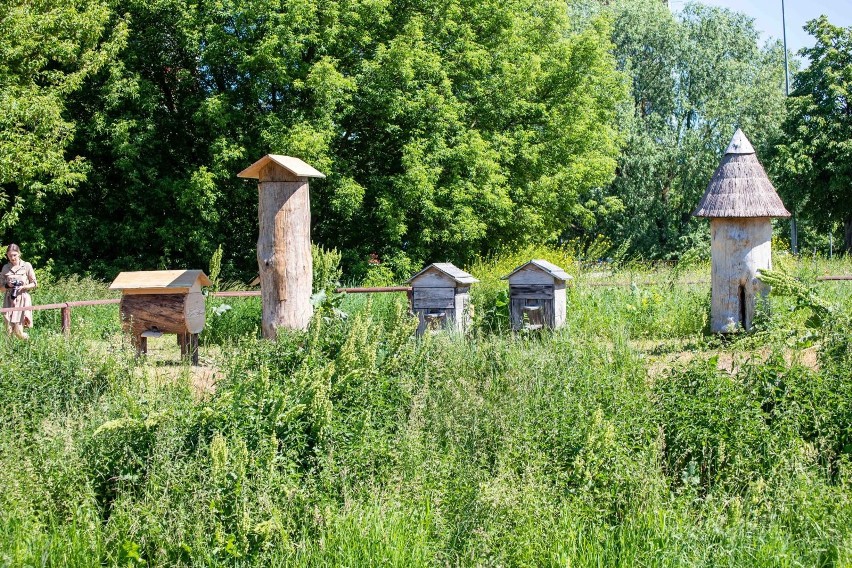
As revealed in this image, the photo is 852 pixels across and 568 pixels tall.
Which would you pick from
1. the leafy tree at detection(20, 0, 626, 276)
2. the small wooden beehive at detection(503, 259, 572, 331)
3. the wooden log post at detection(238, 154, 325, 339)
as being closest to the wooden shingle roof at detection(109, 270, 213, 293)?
the wooden log post at detection(238, 154, 325, 339)

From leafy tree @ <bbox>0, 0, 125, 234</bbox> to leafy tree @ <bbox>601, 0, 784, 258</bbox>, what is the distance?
19237mm

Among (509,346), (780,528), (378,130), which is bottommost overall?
(780,528)

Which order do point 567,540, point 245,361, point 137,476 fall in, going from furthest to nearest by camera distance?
point 245,361 → point 137,476 → point 567,540

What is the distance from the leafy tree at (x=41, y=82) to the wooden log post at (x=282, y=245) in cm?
1010

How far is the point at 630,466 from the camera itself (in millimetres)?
5988

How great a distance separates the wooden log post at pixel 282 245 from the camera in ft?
30.1

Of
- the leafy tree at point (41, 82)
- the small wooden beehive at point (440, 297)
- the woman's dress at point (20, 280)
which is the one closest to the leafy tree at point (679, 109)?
the leafy tree at point (41, 82)

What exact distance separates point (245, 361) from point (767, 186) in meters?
7.26

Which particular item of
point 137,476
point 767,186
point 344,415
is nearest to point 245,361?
point 344,415

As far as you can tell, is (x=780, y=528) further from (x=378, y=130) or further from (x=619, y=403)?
(x=378, y=130)

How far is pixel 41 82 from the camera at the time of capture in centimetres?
1997

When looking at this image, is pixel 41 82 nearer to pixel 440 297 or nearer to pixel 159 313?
pixel 159 313

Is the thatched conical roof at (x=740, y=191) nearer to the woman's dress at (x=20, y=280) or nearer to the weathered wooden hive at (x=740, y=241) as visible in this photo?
the weathered wooden hive at (x=740, y=241)

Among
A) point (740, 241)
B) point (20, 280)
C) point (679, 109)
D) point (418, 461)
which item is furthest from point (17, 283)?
point (679, 109)
